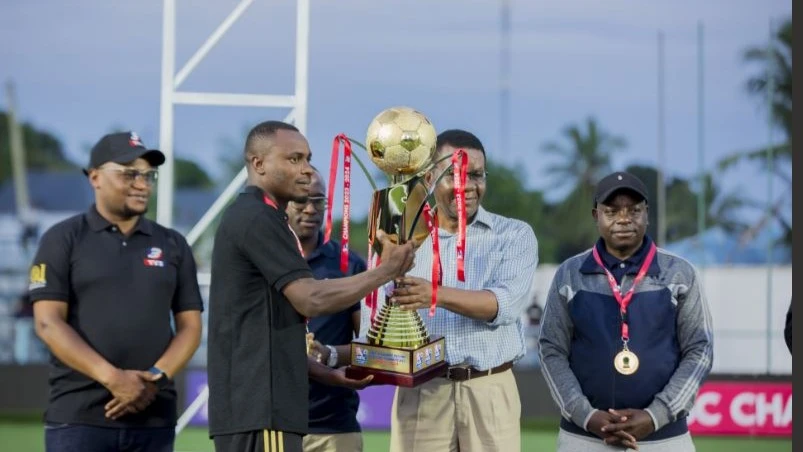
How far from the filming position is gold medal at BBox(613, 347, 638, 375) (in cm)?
439

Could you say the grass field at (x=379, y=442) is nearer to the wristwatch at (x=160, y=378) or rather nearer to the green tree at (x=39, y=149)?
the wristwatch at (x=160, y=378)

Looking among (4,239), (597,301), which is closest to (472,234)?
(597,301)

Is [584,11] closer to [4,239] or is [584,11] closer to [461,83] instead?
[461,83]

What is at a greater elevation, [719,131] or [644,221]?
[719,131]

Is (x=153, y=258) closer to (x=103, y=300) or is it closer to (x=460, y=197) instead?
(x=103, y=300)

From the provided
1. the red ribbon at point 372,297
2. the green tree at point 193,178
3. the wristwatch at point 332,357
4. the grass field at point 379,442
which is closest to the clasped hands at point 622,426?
the red ribbon at point 372,297

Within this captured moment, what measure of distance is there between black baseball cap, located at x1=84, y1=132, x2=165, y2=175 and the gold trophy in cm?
93

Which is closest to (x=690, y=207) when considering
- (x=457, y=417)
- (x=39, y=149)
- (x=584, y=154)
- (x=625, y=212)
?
(x=584, y=154)

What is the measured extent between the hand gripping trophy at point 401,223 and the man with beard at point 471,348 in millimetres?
246

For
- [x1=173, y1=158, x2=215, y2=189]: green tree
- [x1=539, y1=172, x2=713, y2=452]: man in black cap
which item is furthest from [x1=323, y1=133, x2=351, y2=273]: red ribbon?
[x1=173, y1=158, x2=215, y2=189]: green tree

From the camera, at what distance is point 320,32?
2358 cm

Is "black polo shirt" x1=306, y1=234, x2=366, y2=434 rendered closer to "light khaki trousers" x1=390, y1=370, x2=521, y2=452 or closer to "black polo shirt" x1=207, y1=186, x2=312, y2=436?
"light khaki trousers" x1=390, y1=370, x2=521, y2=452

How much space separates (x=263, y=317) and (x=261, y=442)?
399 mm

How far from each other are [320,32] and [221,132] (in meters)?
2.91
